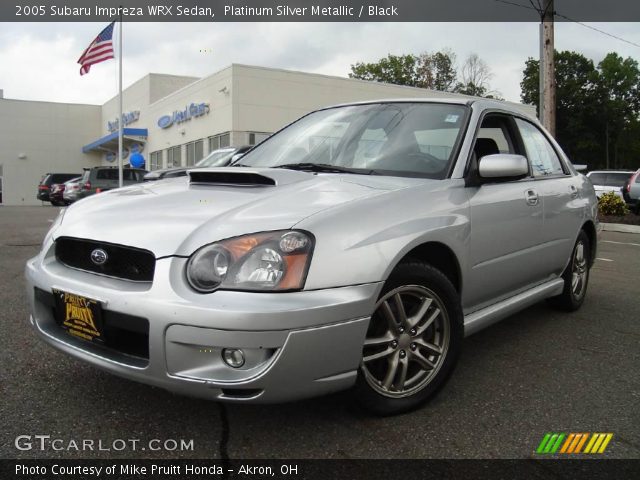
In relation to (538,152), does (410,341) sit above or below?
below

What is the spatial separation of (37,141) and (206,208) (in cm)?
4510

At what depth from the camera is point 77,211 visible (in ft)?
9.11

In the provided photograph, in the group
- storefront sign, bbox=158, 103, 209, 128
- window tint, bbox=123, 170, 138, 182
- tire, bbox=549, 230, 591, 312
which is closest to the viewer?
tire, bbox=549, 230, 591, 312

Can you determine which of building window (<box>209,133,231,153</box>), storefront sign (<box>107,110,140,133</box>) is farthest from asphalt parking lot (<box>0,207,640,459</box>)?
storefront sign (<box>107,110,140,133</box>)

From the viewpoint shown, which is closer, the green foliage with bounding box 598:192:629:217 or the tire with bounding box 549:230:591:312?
the tire with bounding box 549:230:591:312

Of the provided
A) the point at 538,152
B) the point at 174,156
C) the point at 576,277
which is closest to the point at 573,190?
the point at 538,152

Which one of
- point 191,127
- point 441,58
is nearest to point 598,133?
point 441,58

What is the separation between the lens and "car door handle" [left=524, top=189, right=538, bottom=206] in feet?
11.3

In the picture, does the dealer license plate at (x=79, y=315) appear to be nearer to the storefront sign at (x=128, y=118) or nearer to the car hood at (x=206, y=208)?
the car hood at (x=206, y=208)

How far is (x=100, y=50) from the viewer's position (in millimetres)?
18844

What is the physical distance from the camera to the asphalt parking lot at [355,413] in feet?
7.34

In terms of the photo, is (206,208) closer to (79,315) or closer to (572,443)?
(79,315)

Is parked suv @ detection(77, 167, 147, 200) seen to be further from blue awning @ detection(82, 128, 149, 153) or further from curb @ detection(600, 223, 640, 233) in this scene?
curb @ detection(600, 223, 640, 233)

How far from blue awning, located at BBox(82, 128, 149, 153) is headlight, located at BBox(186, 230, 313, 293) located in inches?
1346
